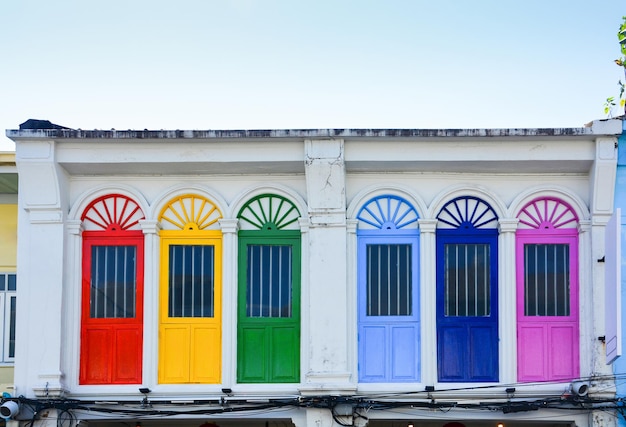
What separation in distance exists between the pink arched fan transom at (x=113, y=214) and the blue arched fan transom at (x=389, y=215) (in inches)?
140

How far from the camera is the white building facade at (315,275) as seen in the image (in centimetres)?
1775

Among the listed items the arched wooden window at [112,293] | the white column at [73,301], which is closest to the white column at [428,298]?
the arched wooden window at [112,293]

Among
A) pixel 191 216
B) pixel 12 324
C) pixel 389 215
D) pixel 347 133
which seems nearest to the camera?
pixel 347 133

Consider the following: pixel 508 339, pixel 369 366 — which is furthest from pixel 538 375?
pixel 369 366

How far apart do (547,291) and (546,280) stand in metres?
0.18

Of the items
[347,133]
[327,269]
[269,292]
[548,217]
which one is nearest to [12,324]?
[269,292]

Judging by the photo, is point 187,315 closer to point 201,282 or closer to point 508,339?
point 201,282

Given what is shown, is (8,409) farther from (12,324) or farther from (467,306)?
(467,306)

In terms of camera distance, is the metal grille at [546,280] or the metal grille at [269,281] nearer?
the metal grille at [546,280]

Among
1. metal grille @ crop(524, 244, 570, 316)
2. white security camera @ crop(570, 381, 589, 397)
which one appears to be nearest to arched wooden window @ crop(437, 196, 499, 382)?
metal grille @ crop(524, 244, 570, 316)

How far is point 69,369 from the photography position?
18.1m

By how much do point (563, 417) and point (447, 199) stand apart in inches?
149

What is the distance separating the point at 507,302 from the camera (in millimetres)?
17953

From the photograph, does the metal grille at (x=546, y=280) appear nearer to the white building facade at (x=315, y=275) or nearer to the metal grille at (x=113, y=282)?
the white building facade at (x=315, y=275)
